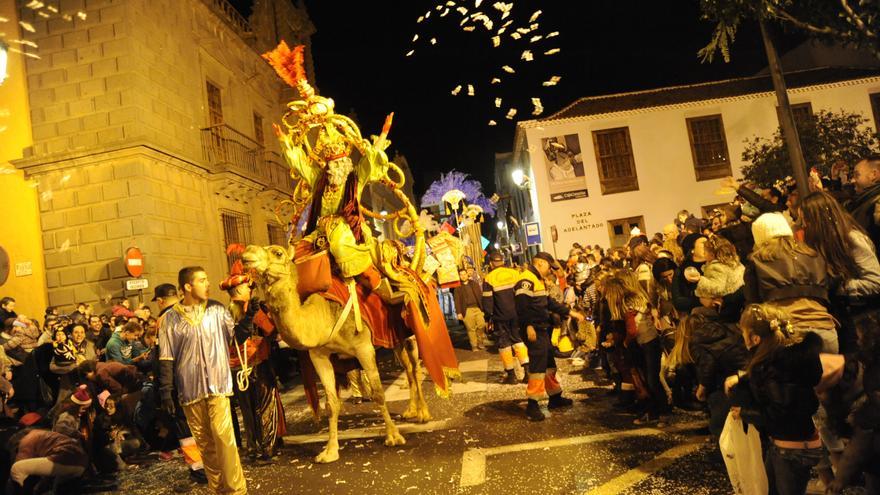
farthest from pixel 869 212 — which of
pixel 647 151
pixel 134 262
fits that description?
pixel 647 151

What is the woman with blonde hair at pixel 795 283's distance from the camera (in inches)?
145

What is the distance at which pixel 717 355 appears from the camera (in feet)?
13.8

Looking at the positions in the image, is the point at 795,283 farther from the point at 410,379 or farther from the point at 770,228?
the point at 410,379

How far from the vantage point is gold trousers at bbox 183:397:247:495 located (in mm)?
4754

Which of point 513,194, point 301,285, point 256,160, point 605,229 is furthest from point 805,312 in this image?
point 513,194

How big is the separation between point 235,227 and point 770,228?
54.2 feet

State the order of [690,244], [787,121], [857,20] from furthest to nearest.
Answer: [787,121]
[857,20]
[690,244]

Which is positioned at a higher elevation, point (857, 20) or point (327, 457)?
point (857, 20)

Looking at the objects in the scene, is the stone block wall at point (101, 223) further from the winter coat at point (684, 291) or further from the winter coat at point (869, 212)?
the winter coat at point (869, 212)

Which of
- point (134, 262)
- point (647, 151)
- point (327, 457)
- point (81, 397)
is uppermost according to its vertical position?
point (647, 151)

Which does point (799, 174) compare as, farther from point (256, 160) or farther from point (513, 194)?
point (513, 194)

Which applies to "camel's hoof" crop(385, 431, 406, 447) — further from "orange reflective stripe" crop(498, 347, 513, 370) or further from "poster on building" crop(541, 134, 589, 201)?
"poster on building" crop(541, 134, 589, 201)

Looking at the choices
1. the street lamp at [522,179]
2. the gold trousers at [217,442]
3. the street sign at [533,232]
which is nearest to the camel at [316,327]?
the gold trousers at [217,442]

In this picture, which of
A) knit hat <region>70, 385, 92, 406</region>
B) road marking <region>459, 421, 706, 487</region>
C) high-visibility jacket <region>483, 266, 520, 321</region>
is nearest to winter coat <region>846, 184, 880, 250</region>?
road marking <region>459, 421, 706, 487</region>
